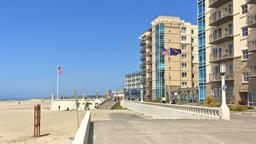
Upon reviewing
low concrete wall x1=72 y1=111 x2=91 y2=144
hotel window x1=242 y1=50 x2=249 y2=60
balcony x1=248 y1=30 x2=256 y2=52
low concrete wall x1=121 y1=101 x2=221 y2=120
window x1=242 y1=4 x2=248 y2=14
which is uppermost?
window x1=242 y1=4 x2=248 y2=14

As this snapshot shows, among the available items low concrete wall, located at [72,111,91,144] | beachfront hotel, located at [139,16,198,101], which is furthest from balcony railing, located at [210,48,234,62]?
low concrete wall, located at [72,111,91,144]

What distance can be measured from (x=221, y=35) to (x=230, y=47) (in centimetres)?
299

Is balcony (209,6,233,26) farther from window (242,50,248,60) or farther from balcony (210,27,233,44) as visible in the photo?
window (242,50,248,60)

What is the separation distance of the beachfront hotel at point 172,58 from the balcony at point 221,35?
1568 inches

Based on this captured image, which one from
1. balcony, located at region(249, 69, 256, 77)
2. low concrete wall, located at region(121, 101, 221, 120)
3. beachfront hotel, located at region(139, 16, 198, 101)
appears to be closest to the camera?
low concrete wall, located at region(121, 101, 221, 120)

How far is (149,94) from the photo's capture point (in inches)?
4311

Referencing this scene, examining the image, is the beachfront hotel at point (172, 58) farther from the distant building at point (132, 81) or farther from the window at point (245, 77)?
the window at point (245, 77)

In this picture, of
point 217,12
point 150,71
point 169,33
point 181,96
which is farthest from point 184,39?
point 217,12

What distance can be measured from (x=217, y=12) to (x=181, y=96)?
28.8 meters

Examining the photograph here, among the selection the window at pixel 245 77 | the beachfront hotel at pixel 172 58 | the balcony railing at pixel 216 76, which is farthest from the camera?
the beachfront hotel at pixel 172 58

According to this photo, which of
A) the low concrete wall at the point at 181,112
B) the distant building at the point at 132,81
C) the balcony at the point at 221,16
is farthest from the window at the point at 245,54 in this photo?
the distant building at the point at 132,81

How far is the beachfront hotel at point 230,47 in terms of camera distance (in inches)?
1807

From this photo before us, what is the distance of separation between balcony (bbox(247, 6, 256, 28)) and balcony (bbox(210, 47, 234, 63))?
282 inches

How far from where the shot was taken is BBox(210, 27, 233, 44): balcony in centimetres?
5284
